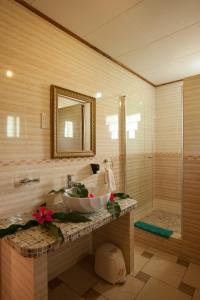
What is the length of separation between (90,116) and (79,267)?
1588mm

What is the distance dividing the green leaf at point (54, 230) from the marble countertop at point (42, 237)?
0.02 meters

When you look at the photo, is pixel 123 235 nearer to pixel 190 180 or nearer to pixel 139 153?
pixel 190 180

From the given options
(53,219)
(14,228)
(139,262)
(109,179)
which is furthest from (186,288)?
(14,228)

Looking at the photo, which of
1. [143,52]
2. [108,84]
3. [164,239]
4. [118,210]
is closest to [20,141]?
[118,210]

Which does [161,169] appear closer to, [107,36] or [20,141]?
[107,36]

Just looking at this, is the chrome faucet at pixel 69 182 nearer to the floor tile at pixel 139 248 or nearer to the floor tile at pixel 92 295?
the floor tile at pixel 92 295

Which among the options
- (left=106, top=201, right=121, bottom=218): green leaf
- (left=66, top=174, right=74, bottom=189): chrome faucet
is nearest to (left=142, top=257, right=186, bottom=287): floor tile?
(left=106, top=201, right=121, bottom=218): green leaf

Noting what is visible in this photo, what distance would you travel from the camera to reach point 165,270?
191cm

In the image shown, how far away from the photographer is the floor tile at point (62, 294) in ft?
5.14

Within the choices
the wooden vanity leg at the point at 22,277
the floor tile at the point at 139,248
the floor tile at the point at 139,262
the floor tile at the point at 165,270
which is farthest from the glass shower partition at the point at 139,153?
the wooden vanity leg at the point at 22,277

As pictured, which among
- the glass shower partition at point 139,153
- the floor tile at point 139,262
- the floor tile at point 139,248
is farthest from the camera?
the glass shower partition at point 139,153

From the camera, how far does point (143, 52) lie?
2260mm

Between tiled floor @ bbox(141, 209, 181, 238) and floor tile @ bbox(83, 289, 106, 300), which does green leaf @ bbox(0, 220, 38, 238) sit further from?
tiled floor @ bbox(141, 209, 181, 238)

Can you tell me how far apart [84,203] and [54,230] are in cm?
32
